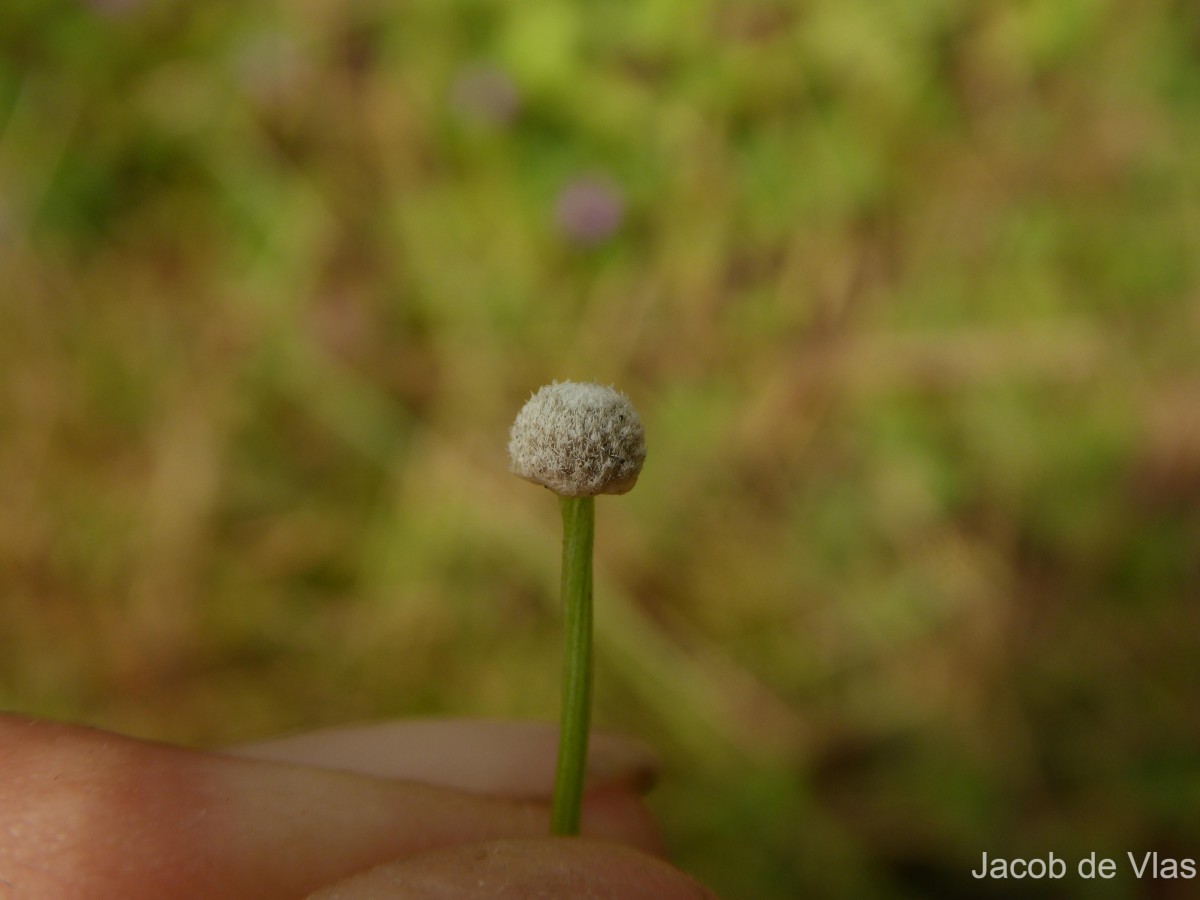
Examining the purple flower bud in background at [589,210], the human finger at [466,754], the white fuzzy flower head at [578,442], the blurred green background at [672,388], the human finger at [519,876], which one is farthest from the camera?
the purple flower bud in background at [589,210]

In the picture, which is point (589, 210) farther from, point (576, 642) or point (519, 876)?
point (519, 876)

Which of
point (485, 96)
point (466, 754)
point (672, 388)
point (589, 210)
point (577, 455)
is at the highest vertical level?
point (485, 96)

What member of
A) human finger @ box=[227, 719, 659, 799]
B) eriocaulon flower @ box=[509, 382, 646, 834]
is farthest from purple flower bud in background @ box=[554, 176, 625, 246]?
eriocaulon flower @ box=[509, 382, 646, 834]

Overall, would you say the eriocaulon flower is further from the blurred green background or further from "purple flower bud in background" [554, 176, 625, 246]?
"purple flower bud in background" [554, 176, 625, 246]

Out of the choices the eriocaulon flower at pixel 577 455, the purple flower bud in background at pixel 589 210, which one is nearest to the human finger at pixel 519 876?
the eriocaulon flower at pixel 577 455

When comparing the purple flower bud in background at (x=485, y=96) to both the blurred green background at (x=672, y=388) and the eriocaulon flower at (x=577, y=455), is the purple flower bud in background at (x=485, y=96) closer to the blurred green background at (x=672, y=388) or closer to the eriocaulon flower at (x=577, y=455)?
the blurred green background at (x=672, y=388)

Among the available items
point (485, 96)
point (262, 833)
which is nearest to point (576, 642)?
point (262, 833)

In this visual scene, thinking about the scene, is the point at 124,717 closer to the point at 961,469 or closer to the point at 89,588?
the point at 89,588
